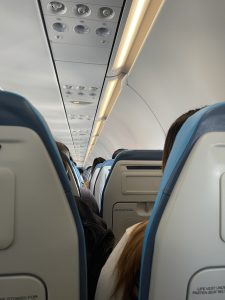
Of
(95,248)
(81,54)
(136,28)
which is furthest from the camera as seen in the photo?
(81,54)

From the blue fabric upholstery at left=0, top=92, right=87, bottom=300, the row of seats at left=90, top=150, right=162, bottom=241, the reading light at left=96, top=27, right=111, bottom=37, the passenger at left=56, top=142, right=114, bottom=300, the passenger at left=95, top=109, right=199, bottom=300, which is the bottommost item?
the row of seats at left=90, top=150, right=162, bottom=241

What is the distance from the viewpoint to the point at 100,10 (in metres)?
3.00

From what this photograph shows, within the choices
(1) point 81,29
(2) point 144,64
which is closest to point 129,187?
(1) point 81,29

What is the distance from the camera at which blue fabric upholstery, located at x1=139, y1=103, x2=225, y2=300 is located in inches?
35.4

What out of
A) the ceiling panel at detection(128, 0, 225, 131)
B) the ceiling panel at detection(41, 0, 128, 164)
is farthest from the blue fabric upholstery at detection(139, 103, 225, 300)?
the ceiling panel at detection(41, 0, 128, 164)

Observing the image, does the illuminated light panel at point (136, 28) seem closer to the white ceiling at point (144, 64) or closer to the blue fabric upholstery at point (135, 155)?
the white ceiling at point (144, 64)

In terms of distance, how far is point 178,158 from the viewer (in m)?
0.91

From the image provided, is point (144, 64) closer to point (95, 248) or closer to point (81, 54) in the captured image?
point (81, 54)

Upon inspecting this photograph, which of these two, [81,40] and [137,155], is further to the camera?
[81,40]

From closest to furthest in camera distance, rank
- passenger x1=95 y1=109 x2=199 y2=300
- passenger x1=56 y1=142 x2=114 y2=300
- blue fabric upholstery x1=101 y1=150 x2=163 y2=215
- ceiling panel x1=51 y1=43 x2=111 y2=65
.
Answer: passenger x1=95 y1=109 x2=199 y2=300 < passenger x1=56 y1=142 x2=114 y2=300 < blue fabric upholstery x1=101 y1=150 x2=163 y2=215 < ceiling panel x1=51 y1=43 x2=111 y2=65

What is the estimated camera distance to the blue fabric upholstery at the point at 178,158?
90 cm

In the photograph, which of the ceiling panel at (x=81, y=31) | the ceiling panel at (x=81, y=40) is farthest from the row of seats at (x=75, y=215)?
the ceiling panel at (x=81, y=31)

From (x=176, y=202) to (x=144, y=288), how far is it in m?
0.29

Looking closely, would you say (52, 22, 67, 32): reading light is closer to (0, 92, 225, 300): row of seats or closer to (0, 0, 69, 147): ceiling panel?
(0, 0, 69, 147): ceiling panel
